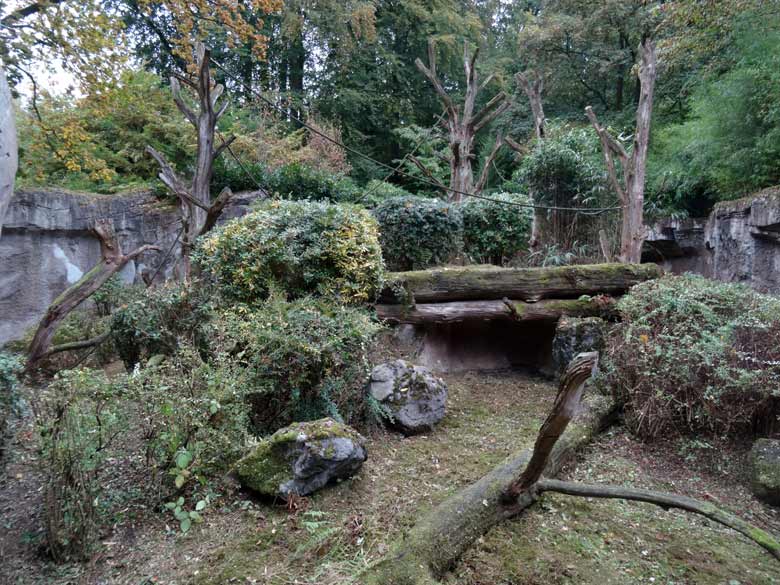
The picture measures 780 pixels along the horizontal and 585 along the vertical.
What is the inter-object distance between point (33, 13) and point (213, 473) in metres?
7.37

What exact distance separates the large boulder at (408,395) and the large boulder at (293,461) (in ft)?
3.49

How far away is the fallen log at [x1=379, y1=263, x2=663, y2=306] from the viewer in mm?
5547

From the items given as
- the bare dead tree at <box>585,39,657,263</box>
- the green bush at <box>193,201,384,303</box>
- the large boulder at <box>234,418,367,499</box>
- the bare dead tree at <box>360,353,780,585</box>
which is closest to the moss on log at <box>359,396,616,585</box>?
the bare dead tree at <box>360,353,780,585</box>

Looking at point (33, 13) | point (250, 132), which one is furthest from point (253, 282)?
point (250, 132)

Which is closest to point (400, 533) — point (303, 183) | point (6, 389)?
point (6, 389)

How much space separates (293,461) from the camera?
2953 millimetres

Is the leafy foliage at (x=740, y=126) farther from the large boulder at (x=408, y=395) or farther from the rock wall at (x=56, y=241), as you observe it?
the rock wall at (x=56, y=241)

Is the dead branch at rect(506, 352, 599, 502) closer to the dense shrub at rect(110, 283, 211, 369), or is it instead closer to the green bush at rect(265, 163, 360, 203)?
the dense shrub at rect(110, 283, 211, 369)

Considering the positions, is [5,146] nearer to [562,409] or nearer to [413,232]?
[562,409]

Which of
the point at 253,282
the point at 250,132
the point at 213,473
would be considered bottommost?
the point at 213,473

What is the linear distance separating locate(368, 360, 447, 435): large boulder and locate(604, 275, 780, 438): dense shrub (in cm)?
165

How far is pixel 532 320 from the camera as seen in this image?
5934 mm

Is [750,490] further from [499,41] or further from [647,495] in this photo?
[499,41]

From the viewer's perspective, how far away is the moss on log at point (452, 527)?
2293mm
